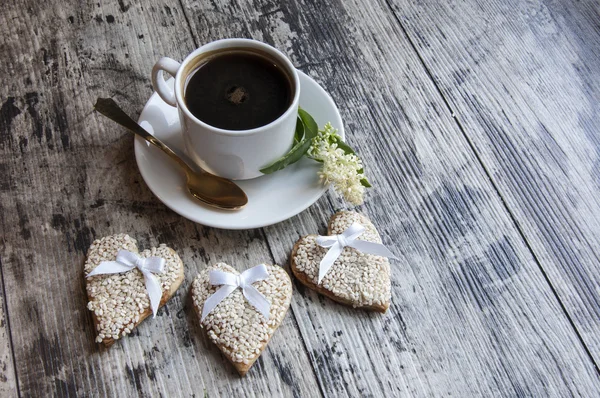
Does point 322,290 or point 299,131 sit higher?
point 299,131

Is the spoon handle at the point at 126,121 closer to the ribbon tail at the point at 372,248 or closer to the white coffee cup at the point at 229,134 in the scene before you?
the white coffee cup at the point at 229,134

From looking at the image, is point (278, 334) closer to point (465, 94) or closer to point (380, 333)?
point (380, 333)

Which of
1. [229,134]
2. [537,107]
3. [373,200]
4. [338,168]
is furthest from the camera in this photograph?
[537,107]

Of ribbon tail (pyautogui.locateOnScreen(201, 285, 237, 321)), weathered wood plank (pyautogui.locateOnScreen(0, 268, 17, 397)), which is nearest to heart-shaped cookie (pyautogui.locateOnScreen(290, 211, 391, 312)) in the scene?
ribbon tail (pyautogui.locateOnScreen(201, 285, 237, 321))

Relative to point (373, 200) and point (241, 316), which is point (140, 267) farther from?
point (373, 200)

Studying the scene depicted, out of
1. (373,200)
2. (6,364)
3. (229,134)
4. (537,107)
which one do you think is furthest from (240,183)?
(537,107)

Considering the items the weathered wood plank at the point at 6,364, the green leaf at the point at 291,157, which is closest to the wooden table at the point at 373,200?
the weathered wood plank at the point at 6,364

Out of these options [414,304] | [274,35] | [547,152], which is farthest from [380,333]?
[274,35]
